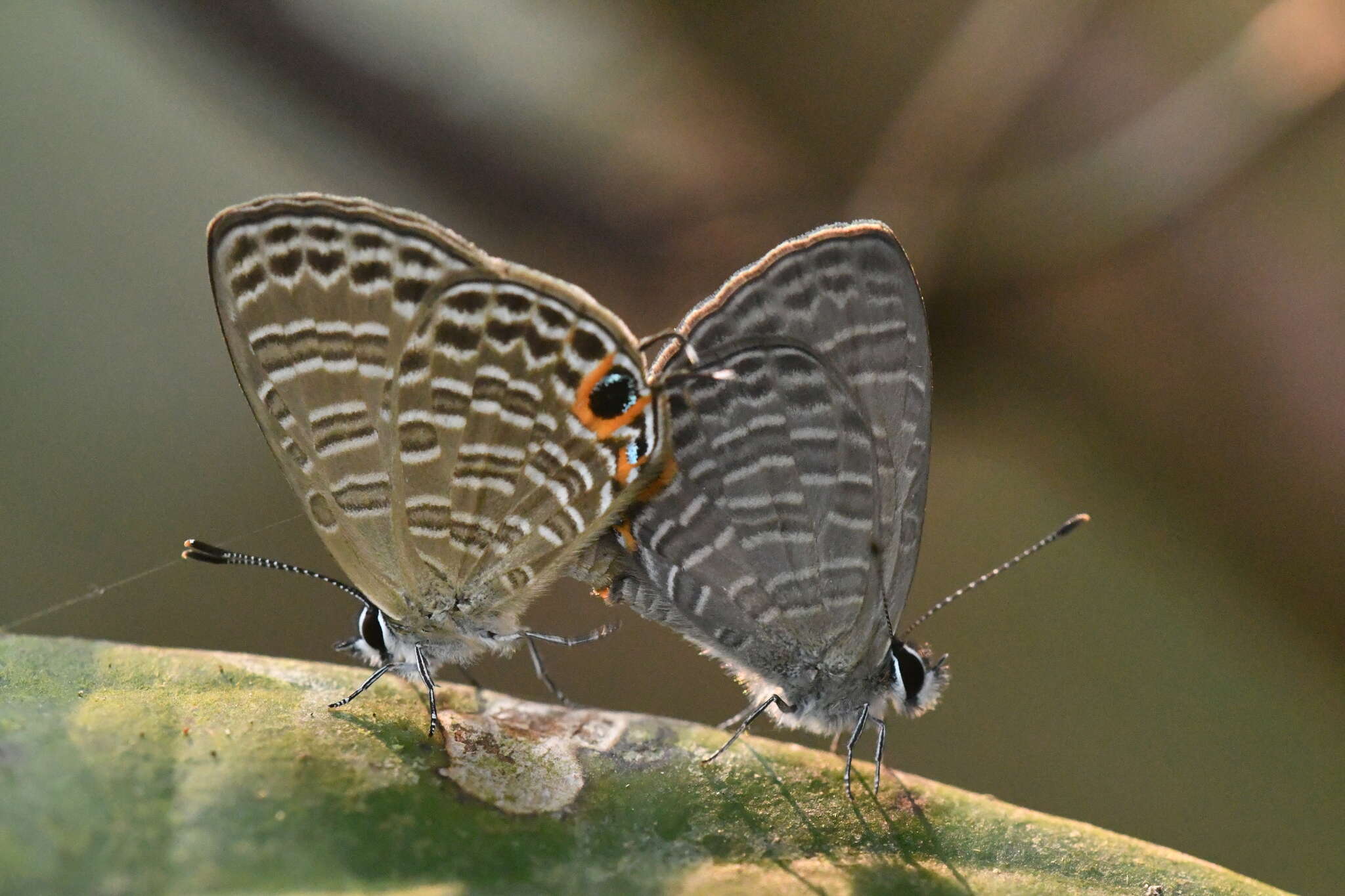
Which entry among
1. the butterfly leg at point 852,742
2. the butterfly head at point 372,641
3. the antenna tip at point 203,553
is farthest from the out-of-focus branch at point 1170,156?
the antenna tip at point 203,553

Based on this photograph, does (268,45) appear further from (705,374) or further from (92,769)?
(92,769)

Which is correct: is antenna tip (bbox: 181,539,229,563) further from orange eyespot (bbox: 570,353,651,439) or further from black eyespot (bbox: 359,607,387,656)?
orange eyespot (bbox: 570,353,651,439)

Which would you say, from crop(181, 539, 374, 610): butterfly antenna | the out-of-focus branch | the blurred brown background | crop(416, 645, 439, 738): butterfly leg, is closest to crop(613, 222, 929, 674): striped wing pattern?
crop(416, 645, 439, 738): butterfly leg

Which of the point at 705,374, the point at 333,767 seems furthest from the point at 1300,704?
the point at 333,767

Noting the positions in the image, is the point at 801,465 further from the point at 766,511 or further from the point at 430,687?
the point at 430,687

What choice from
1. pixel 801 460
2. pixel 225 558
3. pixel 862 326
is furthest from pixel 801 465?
pixel 225 558

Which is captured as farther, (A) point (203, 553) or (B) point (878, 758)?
(A) point (203, 553)

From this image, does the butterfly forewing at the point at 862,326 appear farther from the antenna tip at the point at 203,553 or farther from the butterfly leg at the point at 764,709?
the antenna tip at the point at 203,553
